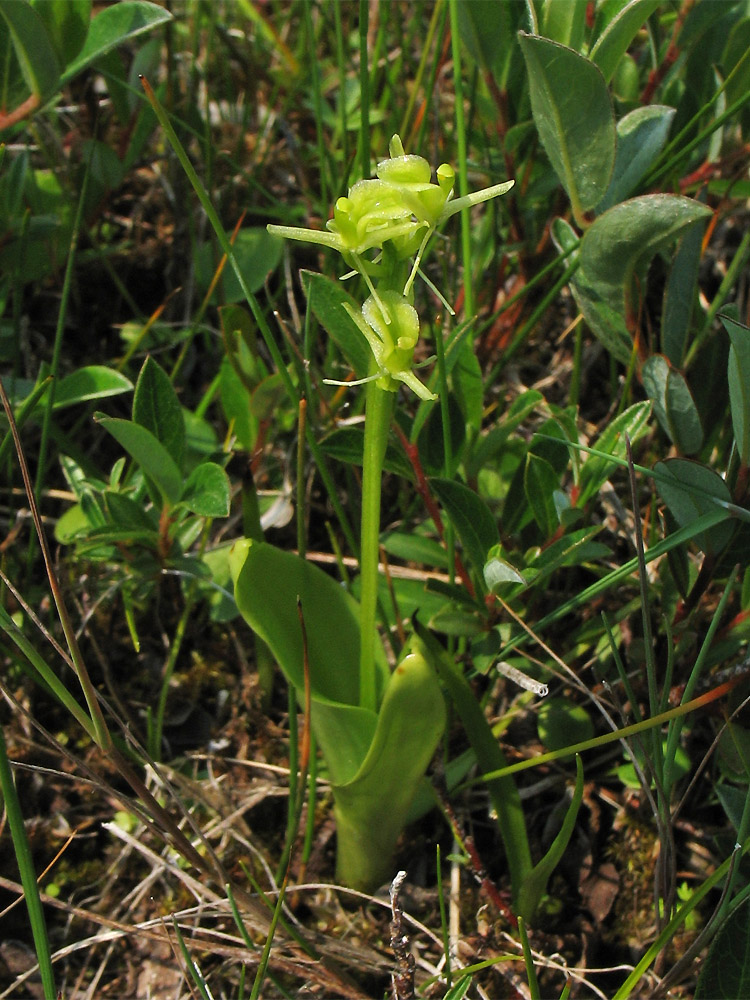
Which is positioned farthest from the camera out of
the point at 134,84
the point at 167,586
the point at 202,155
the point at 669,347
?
the point at 202,155

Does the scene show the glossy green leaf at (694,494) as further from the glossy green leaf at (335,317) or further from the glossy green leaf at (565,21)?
the glossy green leaf at (565,21)

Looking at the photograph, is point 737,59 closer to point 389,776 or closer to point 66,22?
point 66,22

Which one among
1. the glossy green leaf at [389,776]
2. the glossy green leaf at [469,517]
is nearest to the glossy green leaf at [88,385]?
the glossy green leaf at [469,517]

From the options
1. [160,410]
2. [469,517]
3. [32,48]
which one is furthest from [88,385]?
[469,517]

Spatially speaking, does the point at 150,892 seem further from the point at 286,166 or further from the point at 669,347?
the point at 286,166

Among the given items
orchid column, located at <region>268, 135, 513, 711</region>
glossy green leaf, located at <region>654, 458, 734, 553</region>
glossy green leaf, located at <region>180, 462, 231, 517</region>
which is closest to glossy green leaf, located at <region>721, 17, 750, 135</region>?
glossy green leaf, located at <region>654, 458, 734, 553</region>

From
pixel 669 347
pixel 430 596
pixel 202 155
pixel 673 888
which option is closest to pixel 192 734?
pixel 430 596

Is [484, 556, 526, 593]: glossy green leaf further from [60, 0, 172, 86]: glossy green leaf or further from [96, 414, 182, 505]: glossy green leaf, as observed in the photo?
[60, 0, 172, 86]: glossy green leaf
